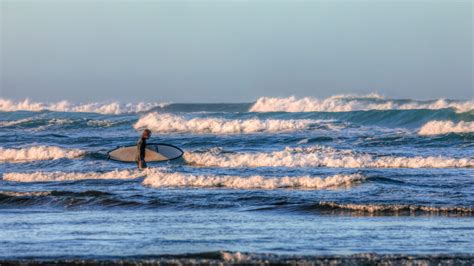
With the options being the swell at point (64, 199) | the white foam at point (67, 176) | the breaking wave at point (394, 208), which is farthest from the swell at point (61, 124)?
the breaking wave at point (394, 208)

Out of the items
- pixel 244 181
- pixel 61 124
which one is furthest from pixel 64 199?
pixel 61 124

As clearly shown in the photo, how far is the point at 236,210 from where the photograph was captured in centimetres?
1535

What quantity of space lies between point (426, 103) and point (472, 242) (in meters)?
40.2

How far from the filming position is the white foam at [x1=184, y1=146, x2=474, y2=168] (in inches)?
912

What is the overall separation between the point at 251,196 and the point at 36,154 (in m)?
12.8

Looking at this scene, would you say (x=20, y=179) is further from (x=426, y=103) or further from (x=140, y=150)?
(x=426, y=103)

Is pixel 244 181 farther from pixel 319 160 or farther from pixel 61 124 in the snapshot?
pixel 61 124

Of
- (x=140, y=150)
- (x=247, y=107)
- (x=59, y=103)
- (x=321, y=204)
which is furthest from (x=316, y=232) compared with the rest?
(x=59, y=103)

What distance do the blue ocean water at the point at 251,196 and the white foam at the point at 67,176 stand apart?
0.14 feet

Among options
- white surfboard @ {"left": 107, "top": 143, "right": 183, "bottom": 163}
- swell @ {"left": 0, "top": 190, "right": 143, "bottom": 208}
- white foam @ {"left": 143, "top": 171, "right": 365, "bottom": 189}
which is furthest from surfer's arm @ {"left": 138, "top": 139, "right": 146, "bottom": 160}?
swell @ {"left": 0, "top": 190, "right": 143, "bottom": 208}

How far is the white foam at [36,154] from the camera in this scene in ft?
90.7

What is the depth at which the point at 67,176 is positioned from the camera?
21234 millimetres

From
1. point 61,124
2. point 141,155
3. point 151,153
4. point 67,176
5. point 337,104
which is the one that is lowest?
point 67,176

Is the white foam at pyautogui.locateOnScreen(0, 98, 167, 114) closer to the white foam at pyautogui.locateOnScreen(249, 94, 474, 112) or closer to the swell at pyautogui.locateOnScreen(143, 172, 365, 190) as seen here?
the white foam at pyautogui.locateOnScreen(249, 94, 474, 112)
